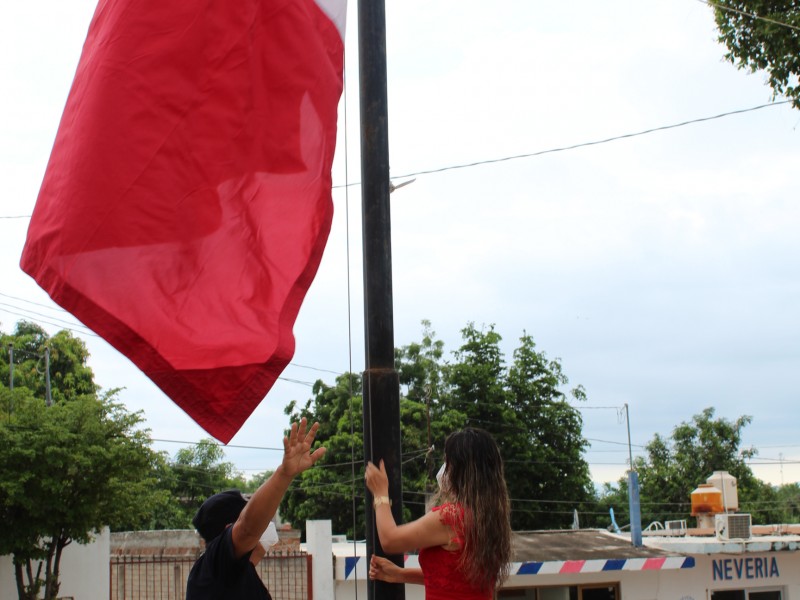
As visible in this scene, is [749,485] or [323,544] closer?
[323,544]

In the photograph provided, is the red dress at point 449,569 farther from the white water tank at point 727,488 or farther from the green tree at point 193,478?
the green tree at point 193,478

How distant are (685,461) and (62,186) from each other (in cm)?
4265

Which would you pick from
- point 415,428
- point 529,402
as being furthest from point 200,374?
point 529,402

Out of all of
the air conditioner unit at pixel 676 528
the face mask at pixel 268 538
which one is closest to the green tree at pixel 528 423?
the air conditioner unit at pixel 676 528

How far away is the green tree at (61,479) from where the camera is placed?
619 inches

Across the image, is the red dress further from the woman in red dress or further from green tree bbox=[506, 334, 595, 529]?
green tree bbox=[506, 334, 595, 529]

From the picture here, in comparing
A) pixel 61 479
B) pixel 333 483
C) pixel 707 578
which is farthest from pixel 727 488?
pixel 333 483

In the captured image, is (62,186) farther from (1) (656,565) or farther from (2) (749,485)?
(2) (749,485)

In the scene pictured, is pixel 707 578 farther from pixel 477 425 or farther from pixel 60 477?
pixel 477 425

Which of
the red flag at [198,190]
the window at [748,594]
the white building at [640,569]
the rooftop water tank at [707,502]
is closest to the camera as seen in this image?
the red flag at [198,190]

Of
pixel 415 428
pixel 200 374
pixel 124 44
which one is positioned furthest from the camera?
pixel 415 428

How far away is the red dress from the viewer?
10.9ft

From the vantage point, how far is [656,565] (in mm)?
17000

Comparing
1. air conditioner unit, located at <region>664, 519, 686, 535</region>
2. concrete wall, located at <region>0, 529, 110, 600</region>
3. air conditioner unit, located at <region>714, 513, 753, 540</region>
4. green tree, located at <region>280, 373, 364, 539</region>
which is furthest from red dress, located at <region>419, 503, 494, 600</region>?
green tree, located at <region>280, 373, 364, 539</region>
